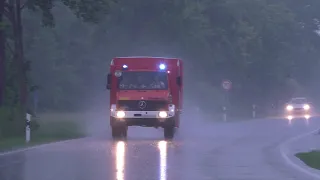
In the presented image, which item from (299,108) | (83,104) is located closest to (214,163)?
(83,104)

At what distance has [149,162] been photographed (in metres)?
21.0

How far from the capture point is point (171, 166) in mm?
20094

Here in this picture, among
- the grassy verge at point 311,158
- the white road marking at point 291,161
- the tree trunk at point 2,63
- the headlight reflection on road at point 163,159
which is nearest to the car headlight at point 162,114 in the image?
the headlight reflection on road at point 163,159

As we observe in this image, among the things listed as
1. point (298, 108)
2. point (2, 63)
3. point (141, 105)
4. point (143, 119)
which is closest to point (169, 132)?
point (143, 119)

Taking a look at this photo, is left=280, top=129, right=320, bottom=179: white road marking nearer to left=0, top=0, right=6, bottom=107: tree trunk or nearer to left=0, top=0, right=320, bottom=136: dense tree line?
left=0, top=0, right=6, bottom=107: tree trunk

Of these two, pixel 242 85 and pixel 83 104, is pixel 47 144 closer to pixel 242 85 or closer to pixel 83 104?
pixel 83 104

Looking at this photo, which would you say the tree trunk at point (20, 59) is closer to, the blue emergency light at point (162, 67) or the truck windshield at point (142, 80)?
the truck windshield at point (142, 80)

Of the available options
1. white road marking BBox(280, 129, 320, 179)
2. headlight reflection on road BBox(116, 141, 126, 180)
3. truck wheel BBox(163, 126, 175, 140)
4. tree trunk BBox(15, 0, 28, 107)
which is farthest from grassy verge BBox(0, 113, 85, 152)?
white road marking BBox(280, 129, 320, 179)

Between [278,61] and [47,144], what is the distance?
173ft

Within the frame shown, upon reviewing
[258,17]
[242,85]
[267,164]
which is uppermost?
[258,17]

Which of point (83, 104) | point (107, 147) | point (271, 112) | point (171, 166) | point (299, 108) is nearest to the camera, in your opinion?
point (171, 166)

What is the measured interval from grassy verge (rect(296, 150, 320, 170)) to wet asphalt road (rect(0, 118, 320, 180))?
685 millimetres

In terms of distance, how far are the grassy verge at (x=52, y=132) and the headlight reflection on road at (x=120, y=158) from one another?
2.98 meters

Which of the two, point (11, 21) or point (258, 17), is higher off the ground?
point (258, 17)
